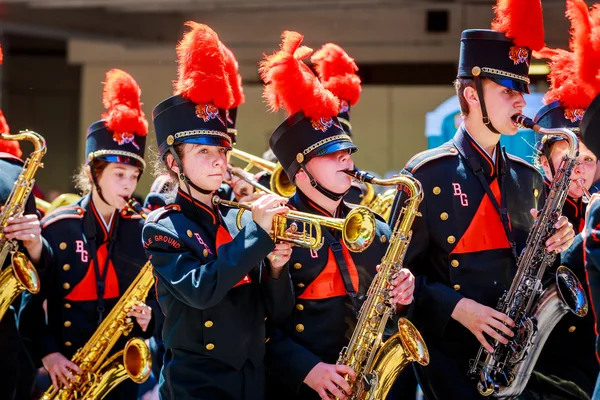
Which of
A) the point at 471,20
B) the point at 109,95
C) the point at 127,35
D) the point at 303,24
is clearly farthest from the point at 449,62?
the point at 109,95

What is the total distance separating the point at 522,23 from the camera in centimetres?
493

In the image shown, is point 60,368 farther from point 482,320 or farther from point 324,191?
point 482,320

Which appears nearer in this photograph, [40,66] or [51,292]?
[51,292]

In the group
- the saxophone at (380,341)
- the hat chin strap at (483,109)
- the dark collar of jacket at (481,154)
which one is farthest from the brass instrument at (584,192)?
the saxophone at (380,341)

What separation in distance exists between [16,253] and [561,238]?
3233 mm

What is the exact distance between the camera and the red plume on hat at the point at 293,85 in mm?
4836

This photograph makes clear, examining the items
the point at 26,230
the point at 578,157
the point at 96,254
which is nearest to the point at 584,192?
the point at 578,157

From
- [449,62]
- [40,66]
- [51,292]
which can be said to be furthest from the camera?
[40,66]

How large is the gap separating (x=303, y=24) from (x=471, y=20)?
267cm

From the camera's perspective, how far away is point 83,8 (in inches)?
590

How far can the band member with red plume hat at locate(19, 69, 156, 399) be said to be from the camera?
6035 mm

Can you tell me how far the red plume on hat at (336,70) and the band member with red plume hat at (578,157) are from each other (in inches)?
58.4

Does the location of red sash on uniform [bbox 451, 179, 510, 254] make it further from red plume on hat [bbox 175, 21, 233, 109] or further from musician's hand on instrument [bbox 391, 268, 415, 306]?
red plume on hat [bbox 175, 21, 233, 109]

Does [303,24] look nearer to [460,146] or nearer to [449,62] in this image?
[449,62]
